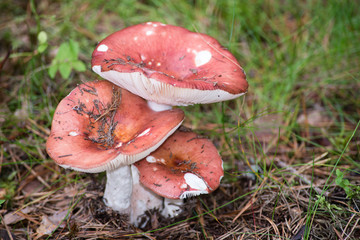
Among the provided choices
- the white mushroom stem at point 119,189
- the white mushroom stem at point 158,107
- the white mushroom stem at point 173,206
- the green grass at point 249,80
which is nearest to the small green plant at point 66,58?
the green grass at point 249,80

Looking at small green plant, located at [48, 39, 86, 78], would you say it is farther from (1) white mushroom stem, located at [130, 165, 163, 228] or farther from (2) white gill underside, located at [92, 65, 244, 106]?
(1) white mushroom stem, located at [130, 165, 163, 228]

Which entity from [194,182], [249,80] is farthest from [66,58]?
[249,80]

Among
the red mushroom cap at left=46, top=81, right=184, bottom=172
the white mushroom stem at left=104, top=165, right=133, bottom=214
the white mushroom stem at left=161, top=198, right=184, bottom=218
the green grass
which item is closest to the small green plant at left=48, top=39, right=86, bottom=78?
the green grass

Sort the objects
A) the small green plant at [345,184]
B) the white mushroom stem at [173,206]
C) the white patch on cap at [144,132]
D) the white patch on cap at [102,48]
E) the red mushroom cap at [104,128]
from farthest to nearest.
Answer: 1. the white mushroom stem at [173,206]
2. the small green plant at [345,184]
3. the white patch on cap at [102,48]
4. the white patch on cap at [144,132]
5. the red mushroom cap at [104,128]

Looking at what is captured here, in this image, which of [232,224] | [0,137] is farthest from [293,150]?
[0,137]

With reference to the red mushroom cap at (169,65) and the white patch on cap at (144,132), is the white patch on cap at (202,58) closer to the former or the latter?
the red mushroom cap at (169,65)

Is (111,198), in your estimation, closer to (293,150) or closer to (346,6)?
(293,150)

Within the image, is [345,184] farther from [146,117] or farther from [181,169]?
[146,117]
